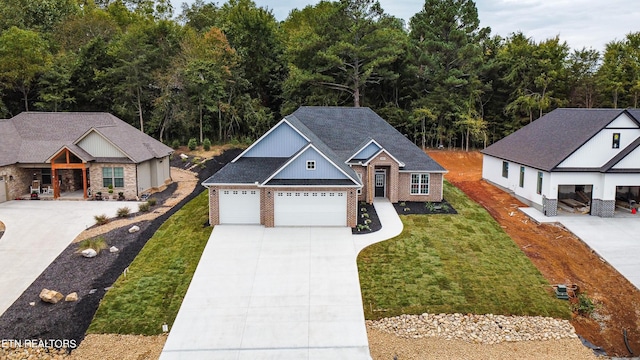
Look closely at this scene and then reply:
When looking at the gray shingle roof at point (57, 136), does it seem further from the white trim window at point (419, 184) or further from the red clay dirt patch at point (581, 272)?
the red clay dirt patch at point (581, 272)

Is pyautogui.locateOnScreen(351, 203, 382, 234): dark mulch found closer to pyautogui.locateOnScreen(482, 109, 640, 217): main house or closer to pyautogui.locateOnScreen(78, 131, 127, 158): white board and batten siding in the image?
pyautogui.locateOnScreen(482, 109, 640, 217): main house

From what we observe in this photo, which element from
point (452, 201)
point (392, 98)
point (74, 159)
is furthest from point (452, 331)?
point (392, 98)

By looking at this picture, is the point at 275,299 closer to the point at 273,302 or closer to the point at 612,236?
the point at 273,302

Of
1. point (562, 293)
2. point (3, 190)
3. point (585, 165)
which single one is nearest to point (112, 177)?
point (3, 190)

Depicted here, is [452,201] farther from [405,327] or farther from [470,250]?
[405,327]

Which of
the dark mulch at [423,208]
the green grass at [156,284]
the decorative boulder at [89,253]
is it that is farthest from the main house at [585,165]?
the decorative boulder at [89,253]

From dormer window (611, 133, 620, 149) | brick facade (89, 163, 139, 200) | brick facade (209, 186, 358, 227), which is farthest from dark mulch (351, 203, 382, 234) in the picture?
brick facade (89, 163, 139, 200)
